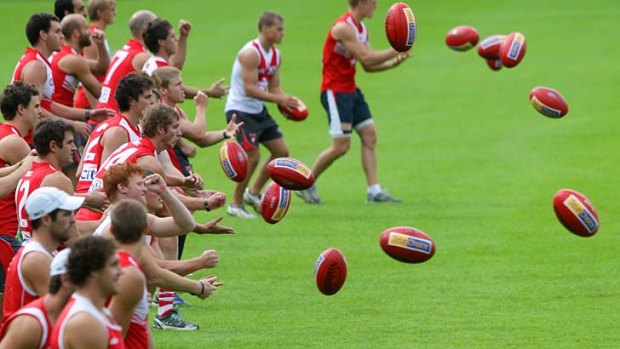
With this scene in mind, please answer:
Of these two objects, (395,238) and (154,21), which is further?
(154,21)

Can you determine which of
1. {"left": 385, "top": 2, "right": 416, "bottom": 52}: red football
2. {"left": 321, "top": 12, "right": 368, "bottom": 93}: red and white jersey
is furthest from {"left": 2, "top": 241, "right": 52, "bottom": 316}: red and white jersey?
{"left": 321, "top": 12, "right": 368, "bottom": 93}: red and white jersey

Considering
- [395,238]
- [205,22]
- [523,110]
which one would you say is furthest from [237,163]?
[205,22]

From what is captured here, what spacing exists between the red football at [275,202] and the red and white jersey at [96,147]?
1577 millimetres

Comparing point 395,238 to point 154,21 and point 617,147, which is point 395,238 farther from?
point 617,147

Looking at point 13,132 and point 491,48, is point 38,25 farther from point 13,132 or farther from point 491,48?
point 491,48

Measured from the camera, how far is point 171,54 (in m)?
15.3

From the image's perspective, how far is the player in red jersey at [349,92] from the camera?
19.1 metres

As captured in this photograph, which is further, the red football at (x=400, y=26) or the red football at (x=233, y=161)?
the red football at (x=400, y=26)

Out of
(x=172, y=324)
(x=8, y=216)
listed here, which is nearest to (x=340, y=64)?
(x=172, y=324)

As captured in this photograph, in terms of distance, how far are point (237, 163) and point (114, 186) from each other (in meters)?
4.79

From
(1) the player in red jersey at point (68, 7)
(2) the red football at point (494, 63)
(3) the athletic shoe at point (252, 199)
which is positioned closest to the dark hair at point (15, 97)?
(1) the player in red jersey at point (68, 7)

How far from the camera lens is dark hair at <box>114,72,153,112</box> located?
12211mm

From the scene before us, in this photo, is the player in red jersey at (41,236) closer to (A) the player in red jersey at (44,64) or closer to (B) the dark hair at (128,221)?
(B) the dark hair at (128,221)

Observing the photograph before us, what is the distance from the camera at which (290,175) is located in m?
13.3
